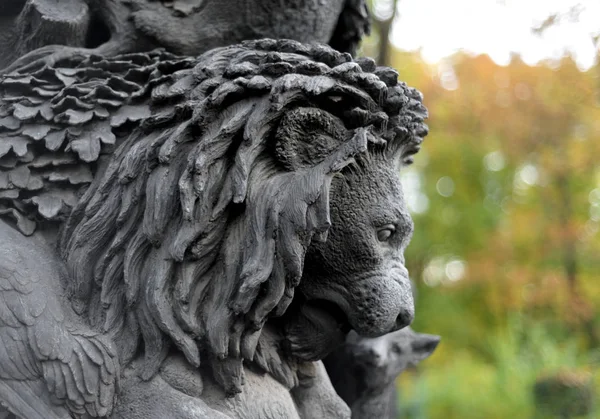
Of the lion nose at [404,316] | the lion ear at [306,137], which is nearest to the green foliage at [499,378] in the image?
the lion nose at [404,316]

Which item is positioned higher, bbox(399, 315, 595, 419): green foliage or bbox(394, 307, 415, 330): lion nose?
bbox(394, 307, 415, 330): lion nose

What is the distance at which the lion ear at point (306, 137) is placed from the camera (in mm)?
1326

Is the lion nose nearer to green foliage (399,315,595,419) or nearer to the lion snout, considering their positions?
the lion snout

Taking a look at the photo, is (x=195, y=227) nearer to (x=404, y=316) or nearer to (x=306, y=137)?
(x=306, y=137)

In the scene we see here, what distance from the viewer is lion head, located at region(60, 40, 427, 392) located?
1.27m

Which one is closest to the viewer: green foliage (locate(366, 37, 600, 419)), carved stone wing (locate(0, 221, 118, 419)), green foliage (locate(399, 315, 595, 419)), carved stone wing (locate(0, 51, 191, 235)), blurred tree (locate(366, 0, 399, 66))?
carved stone wing (locate(0, 221, 118, 419))

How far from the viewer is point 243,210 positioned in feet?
4.32

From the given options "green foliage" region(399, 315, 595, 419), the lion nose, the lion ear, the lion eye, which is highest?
the lion ear

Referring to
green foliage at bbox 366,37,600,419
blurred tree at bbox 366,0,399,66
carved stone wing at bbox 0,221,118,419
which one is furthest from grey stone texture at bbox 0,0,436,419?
green foliage at bbox 366,37,600,419

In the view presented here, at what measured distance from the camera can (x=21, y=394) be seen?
1235 millimetres

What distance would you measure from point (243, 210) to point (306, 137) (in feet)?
0.63

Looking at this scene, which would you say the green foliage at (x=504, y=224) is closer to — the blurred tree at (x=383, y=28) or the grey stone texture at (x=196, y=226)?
the blurred tree at (x=383, y=28)

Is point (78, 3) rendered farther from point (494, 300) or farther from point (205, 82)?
point (494, 300)

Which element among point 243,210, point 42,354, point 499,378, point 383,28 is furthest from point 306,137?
point 499,378
